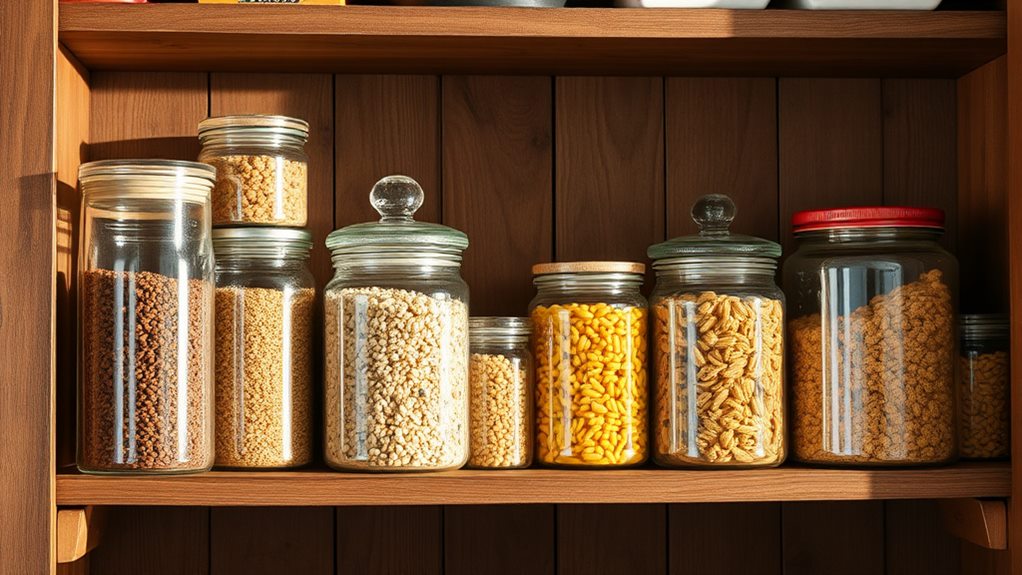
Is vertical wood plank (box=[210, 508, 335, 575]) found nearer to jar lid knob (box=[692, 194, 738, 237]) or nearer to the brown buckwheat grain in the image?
the brown buckwheat grain

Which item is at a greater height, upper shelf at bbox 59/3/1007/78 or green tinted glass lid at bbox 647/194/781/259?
upper shelf at bbox 59/3/1007/78

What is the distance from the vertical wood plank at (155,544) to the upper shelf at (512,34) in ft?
1.70

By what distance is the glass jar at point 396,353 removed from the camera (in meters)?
1.06

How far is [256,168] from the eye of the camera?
3.74 feet

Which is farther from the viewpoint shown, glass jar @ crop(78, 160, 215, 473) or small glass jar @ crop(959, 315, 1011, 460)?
small glass jar @ crop(959, 315, 1011, 460)

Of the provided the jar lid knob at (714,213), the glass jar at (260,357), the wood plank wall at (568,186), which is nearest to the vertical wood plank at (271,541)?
the wood plank wall at (568,186)

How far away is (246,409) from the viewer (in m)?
1.10

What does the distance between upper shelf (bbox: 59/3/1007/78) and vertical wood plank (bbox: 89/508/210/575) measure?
517 mm

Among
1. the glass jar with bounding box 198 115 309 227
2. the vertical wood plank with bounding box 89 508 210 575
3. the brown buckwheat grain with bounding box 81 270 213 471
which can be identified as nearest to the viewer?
the brown buckwheat grain with bounding box 81 270 213 471

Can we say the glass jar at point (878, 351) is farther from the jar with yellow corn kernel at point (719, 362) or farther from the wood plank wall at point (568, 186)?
the wood plank wall at point (568, 186)

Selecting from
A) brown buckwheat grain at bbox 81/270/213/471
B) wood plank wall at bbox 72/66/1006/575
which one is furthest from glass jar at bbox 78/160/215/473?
wood plank wall at bbox 72/66/1006/575

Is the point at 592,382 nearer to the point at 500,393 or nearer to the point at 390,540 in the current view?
the point at 500,393

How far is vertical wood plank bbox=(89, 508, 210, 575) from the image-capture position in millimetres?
1277

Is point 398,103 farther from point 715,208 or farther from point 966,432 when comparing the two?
point 966,432
